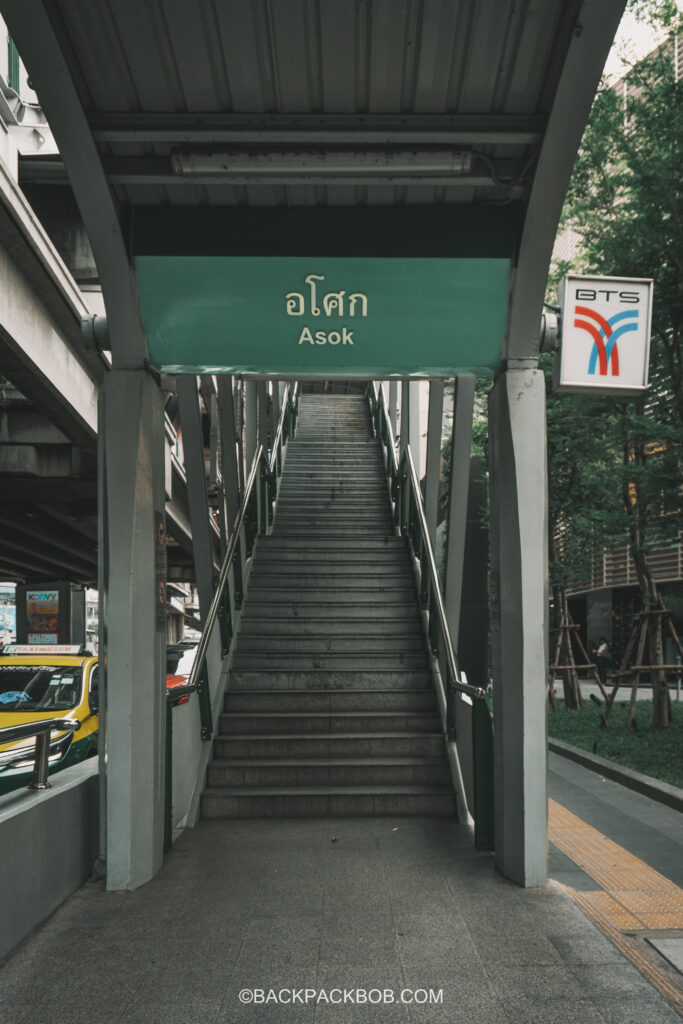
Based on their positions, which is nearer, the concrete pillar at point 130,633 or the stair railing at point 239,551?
the concrete pillar at point 130,633

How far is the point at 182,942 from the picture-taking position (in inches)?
182

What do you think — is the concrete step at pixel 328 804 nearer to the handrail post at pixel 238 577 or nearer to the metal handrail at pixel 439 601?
the metal handrail at pixel 439 601

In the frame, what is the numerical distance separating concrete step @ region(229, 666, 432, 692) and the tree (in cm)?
382

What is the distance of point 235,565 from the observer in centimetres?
1098

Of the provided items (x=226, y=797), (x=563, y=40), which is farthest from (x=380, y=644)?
(x=563, y=40)

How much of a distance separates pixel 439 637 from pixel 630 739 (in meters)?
5.23

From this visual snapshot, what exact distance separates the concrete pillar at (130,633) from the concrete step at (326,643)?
13.7 feet

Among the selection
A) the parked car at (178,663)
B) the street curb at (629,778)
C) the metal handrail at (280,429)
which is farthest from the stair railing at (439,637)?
the parked car at (178,663)

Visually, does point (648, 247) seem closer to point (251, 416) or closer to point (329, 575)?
point (329, 575)

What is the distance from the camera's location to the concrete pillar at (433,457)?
11.9 m

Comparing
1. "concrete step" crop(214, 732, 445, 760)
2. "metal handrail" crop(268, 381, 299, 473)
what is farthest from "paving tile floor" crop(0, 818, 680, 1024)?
"metal handrail" crop(268, 381, 299, 473)

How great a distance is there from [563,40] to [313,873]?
5.10 m

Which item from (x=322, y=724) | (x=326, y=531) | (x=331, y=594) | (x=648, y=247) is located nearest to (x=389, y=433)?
(x=326, y=531)

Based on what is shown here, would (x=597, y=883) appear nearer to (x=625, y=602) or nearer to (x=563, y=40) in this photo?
(x=563, y=40)
